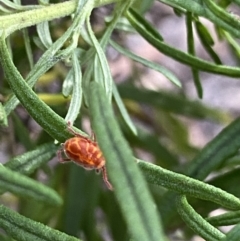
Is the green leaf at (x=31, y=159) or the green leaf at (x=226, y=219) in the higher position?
the green leaf at (x=31, y=159)

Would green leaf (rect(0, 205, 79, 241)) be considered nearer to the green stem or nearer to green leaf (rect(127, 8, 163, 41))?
the green stem

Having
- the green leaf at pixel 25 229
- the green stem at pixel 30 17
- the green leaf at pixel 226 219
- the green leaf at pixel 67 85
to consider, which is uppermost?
the green stem at pixel 30 17

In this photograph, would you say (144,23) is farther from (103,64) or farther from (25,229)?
(25,229)

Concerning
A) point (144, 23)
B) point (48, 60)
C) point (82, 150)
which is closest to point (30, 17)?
point (48, 60)

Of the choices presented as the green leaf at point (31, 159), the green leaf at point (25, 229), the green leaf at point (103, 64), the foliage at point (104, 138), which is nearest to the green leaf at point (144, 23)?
the foliage at point (104, 138)

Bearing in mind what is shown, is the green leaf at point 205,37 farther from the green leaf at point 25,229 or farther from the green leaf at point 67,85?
the green leaf at point 25,229

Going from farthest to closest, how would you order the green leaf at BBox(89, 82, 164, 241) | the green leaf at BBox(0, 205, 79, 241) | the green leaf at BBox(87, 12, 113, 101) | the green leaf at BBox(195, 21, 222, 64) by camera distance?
the green leaf at BBox(195, 21, 222, 64), the green leaf at BBox(87, 12, 113, 101), the green leaf at BBox(0, 205, 79, 241), the green leaf at BBox(89, 82, 164, 241)

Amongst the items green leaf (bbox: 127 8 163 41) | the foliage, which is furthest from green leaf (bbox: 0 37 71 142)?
green leaf (bbox: 127 8 163 41)
